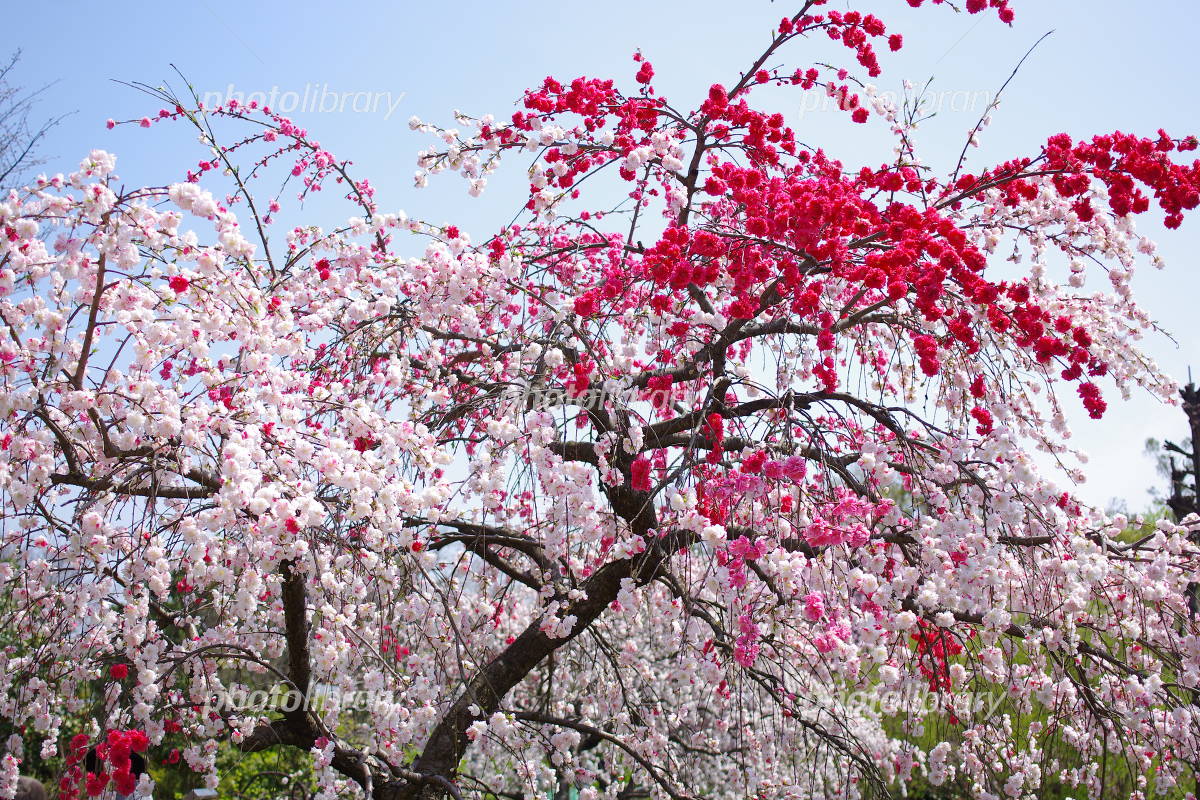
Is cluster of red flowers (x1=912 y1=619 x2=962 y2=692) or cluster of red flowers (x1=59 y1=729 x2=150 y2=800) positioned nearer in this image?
cluster of red flowers (x1=59 y1=729 x2=150 y2=800)

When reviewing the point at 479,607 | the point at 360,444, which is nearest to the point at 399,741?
the point at 479,607

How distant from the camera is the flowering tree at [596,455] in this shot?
9.57 ft

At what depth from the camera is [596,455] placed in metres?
4.15

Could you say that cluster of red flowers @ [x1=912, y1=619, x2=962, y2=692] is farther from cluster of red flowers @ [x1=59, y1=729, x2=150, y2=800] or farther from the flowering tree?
cluster of red flowers @ [x1=59, y1=729, x2=150, y2=800]

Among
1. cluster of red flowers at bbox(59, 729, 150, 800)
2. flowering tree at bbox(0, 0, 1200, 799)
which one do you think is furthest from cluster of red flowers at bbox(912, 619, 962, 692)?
cluster of red flowers at bbox(59, 729, 150, 800)

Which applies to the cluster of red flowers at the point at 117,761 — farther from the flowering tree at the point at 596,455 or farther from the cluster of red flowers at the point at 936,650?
the cluster of red flowers at the point at 936,650

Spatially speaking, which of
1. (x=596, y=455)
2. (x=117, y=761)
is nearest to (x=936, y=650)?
(x=596, y=455)

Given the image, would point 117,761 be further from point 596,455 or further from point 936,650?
point 936,650

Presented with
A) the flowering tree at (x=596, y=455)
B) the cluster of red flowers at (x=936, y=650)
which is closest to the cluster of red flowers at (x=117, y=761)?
the flowering tree at (x=596, y=455)

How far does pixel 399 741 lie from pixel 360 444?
→ 1.66 m

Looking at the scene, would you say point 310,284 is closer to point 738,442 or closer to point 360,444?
point 360,444

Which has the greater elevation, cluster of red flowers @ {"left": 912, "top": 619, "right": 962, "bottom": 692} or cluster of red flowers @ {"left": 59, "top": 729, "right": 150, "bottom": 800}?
cluster of red flowers @ {"left": 912, "top": 619, "right": 962, "bottom": 692}

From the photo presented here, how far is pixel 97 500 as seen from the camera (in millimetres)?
2941

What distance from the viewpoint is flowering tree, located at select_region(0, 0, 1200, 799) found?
2918mm
